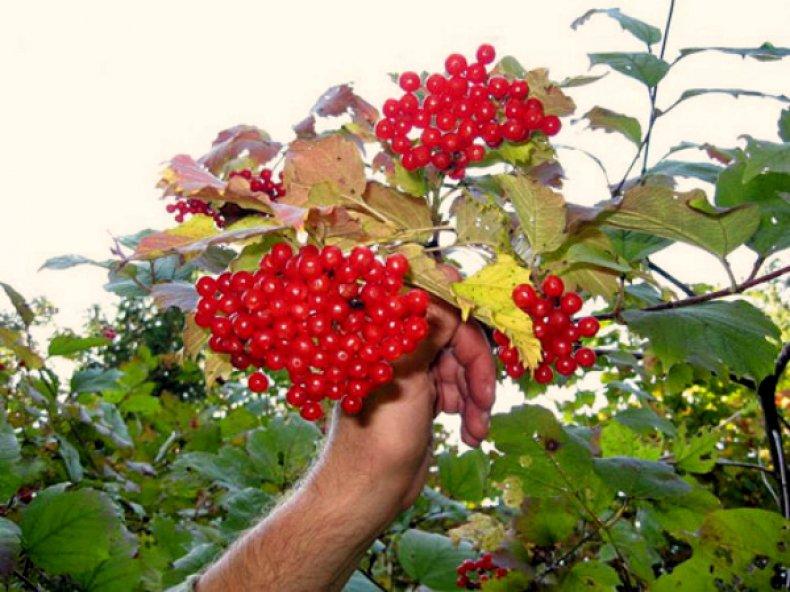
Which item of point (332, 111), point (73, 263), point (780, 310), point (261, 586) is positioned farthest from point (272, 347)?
point (780, 310)

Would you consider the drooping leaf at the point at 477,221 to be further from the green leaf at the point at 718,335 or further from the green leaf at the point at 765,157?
the green leaf at the point at 765,157

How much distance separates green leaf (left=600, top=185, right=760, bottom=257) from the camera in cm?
119

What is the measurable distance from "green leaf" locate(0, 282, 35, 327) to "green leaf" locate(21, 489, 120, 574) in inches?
25.8

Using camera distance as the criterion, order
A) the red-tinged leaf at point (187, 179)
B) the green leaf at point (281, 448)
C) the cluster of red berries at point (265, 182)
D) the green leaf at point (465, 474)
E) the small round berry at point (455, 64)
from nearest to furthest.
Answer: the red-tinged leaf at point (187, 179) → the small round berry at point (455, 64) → the cluster of red berries at point (265, 182) → the green leaf at point (281, 448) → the green leaf at point (465, 474)

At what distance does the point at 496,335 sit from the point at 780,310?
675 centimetres

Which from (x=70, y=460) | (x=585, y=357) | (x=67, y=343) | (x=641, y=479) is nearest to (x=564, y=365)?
(x=585, y=357)

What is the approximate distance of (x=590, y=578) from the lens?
1.78 metres

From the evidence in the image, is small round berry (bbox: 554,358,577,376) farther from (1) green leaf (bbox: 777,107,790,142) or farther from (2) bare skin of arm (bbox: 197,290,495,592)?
(1) green leaf (bbox: 777,107,790,142)

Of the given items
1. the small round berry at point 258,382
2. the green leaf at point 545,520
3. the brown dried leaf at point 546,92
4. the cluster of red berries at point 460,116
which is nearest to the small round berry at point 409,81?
the cluster of red berries at point 460,116

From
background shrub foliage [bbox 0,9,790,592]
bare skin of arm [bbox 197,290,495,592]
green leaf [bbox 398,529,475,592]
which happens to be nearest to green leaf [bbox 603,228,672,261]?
background shrub foliage [bbox 0,9,790,592]

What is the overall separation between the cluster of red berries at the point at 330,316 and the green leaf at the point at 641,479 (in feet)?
2.67

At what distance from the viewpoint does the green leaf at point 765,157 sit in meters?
1.29

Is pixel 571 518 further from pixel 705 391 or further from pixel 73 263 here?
pixel 705 391

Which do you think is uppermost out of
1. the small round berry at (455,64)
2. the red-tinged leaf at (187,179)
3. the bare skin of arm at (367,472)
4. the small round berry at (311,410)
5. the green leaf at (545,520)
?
the small round berry at (455,64)
